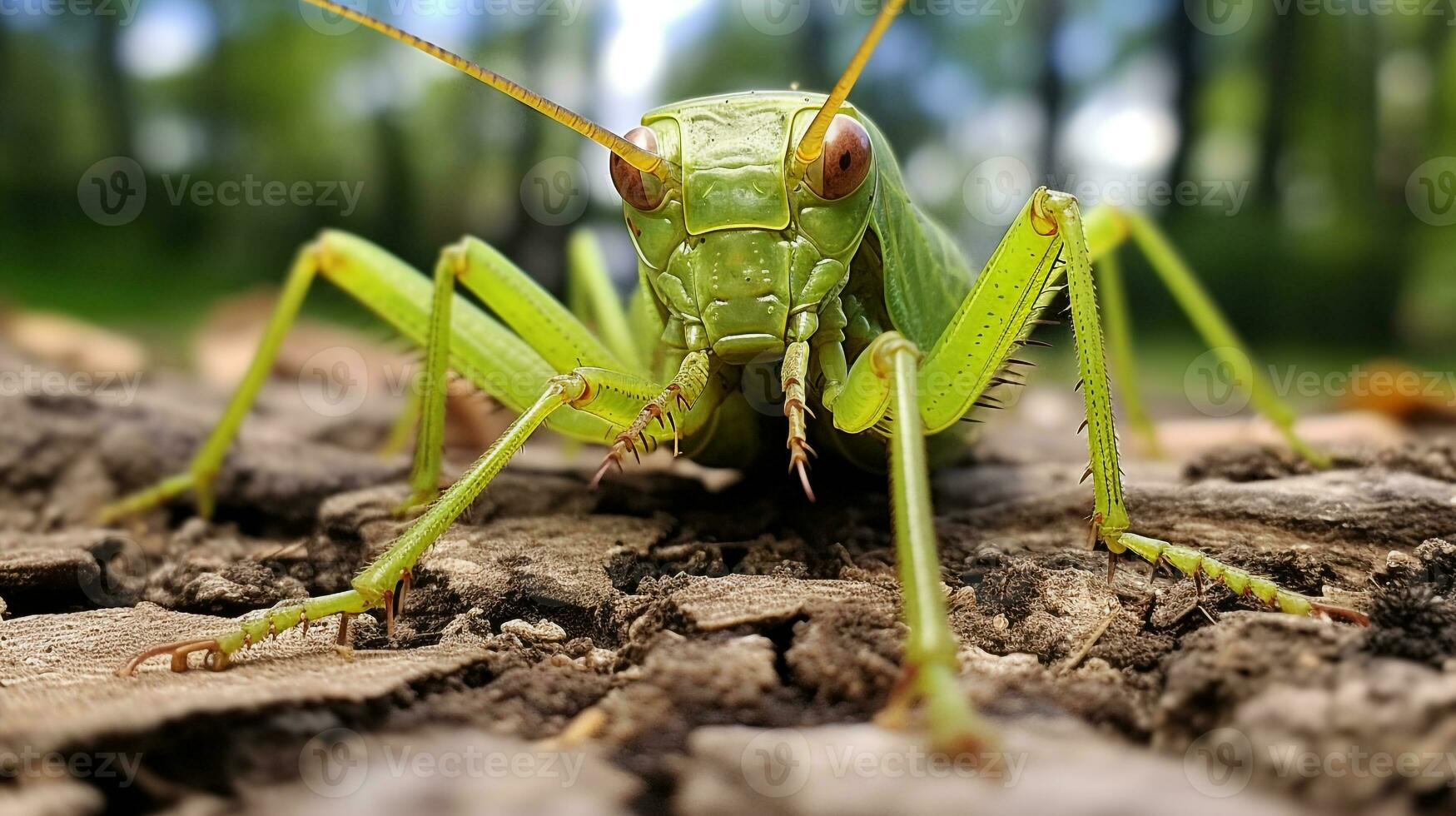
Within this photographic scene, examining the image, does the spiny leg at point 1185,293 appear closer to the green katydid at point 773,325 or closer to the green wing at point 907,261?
the green katydid at point 773,325

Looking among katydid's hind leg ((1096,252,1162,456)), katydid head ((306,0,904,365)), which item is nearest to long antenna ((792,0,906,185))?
katydid head ((306,0,904,365))

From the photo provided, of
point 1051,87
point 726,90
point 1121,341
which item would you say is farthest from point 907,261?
point 1051,87

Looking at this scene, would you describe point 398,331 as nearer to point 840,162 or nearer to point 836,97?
point 840,162

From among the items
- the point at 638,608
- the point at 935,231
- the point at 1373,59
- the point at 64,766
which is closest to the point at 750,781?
the point at 638,608

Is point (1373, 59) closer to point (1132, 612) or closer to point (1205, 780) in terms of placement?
point (1132, 612)

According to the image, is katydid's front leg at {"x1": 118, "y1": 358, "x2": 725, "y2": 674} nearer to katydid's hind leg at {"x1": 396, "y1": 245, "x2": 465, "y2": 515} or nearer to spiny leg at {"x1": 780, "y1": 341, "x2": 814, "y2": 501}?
spiny leg at {"x1": 780, "y1": 341, "x2": 814, "y2": 501}

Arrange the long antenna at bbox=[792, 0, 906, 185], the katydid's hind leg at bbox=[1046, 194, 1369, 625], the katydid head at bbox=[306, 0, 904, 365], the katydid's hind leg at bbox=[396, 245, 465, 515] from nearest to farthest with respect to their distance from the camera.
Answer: the long antenna at bbox=[792, 0, 906, 185], the katydid's hind leg at bbox=[1046, 194, 1369, 625], the katydid head at bbox=[306, 0, 904, 365], the katydid's hind leg at bbox=[396, 245, 465, 515]
